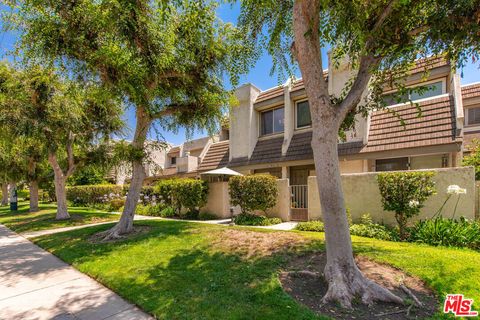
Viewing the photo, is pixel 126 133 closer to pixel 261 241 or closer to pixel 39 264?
pixel 39 264

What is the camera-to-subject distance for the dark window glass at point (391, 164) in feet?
38.7

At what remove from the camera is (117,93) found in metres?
8.59

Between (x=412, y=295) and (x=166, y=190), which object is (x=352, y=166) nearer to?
(x=412, y=295)

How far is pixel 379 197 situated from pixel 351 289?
19.4ft

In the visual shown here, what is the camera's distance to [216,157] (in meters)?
19.2

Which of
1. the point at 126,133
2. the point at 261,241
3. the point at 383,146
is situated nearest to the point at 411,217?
the point at 383,146

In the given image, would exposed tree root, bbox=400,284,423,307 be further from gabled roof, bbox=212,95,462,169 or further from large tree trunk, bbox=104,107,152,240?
large tree trunk, bbox=104,107,152,240

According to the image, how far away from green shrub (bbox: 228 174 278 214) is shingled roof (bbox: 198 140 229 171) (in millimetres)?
6213

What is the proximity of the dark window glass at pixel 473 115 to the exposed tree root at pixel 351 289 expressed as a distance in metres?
18.0

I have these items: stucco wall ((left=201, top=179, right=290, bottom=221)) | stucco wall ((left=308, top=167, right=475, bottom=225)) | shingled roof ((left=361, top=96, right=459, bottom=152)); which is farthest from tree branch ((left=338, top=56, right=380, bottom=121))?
stucco wall ((left=201, top=179, right=290, bottom=221))

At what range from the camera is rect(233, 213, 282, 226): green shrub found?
36.0ft

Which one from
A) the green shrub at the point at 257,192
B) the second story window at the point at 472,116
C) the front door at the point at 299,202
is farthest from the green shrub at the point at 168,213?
the second story window at the point at 472,116

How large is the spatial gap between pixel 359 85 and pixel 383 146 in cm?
800

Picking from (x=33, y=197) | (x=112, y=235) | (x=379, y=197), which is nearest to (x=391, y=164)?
(x=379, y=197)
